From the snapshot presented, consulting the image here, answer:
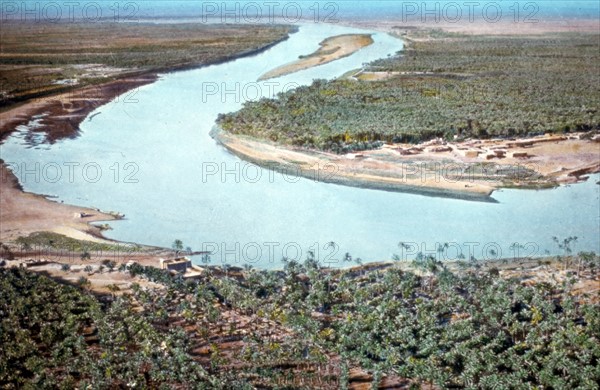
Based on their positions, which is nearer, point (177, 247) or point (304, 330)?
point (304, 330)

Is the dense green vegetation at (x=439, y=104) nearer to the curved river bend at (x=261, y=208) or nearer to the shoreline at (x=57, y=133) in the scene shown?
the curved river bend at (x=261, y=208)

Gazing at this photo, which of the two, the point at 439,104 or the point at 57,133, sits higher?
the point at 439,104

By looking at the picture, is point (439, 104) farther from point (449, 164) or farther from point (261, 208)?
point (261, 208)

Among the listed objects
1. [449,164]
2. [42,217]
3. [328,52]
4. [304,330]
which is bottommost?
[304,330]

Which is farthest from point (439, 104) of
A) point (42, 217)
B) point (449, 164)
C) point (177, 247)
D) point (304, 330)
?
point (304, 330)

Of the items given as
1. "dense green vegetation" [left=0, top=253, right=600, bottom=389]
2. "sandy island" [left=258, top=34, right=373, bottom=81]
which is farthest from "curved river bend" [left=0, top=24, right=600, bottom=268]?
"sandy island" [left=258, top=34, right=373, bottom=81]

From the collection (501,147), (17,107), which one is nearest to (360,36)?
(17,107)

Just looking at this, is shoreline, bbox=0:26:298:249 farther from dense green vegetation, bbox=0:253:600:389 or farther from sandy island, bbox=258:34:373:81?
sandy island, bbox=258:34:373:81
